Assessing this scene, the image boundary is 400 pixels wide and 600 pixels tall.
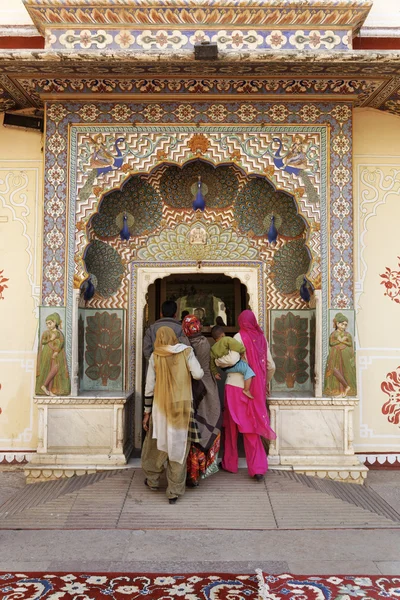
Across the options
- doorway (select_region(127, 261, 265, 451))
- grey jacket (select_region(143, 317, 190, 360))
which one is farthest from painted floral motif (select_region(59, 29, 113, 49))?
grey jacket (select_region(143, 317, 190, 360))

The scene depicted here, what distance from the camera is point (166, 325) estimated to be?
4410 mm

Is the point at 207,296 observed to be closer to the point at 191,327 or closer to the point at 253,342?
the point at 253,342

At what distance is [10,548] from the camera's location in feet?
11.4

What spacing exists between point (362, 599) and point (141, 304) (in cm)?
343

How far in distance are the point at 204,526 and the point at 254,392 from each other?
1294 mm

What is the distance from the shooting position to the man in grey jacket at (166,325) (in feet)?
14.6

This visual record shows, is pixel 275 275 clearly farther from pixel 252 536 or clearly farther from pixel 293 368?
pixel 252 536

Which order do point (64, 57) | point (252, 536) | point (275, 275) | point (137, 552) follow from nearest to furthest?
point (137, 552) < point (252, 536) < point (64, 57) < point (275, 275)

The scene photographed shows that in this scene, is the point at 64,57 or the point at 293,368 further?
the point at 293,368

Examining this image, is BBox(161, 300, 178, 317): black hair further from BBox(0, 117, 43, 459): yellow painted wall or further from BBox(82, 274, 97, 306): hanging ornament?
BBox(0, 117, 43, 459): yellow painted wall

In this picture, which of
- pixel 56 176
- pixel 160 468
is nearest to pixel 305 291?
pixel 160 468

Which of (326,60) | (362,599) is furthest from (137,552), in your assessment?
(326,60)

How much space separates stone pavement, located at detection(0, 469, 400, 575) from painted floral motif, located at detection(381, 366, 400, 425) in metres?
0.66

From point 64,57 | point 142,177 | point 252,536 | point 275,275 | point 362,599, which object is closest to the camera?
point 362,599
